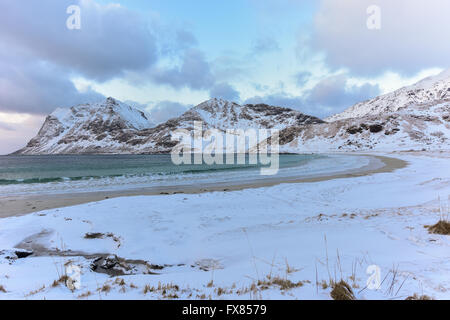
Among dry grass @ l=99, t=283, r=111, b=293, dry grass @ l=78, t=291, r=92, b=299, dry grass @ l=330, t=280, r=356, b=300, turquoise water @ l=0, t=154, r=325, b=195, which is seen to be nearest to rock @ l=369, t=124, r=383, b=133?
turquoise water @ l=0, t=154, r=325, b=195

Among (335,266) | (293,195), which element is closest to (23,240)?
(335,266)

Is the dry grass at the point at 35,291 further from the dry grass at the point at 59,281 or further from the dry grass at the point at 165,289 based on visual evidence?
the dry grass at the point at 165,289

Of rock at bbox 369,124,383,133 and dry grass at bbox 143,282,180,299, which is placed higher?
rock at bbox 369,124,383,133

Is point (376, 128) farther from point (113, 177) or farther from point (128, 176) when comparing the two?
point (113, 177)

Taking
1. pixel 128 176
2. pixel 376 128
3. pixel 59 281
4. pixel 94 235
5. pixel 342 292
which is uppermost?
pixel 376 128

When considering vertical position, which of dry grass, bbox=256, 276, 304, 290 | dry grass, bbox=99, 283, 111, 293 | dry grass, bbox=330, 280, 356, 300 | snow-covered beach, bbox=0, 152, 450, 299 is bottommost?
snow-covered beach, bbox=0, 152, 450, 299

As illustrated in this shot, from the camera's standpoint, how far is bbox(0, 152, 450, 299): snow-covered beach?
3.46 meters

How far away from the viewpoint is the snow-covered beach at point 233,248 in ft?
11.4

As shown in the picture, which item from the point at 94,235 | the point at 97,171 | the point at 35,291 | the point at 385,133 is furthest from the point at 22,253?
the point at 385,133

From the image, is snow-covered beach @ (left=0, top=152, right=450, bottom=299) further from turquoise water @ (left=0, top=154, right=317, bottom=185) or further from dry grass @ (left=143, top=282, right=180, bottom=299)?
turquoise water @ (left=0, top=154, right=317, bottom=185)

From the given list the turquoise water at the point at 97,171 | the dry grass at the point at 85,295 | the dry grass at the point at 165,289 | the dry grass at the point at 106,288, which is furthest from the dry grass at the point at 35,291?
the turquoise water at the point at 97,171

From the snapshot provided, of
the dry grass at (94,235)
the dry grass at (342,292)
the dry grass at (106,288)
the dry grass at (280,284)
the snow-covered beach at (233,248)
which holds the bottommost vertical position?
the dry grass at (94,235)

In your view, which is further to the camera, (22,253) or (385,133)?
(385,133)

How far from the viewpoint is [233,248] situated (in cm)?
620
